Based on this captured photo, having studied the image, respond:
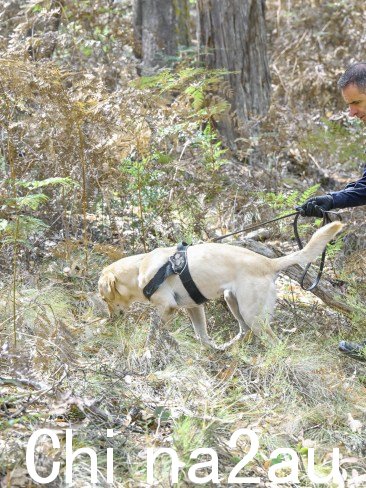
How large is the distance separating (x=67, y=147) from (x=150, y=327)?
2.13 m

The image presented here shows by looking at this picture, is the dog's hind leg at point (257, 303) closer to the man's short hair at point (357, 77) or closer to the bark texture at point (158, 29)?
the man's short hair at point (357, 77)

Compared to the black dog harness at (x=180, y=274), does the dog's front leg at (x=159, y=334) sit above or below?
below

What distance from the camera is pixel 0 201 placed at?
6465 millimetres

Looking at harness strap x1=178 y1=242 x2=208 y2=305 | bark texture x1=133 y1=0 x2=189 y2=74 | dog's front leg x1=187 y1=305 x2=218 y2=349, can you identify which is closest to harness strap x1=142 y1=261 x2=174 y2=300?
harness strap x1=178 y1=242 x2=208 y2=305

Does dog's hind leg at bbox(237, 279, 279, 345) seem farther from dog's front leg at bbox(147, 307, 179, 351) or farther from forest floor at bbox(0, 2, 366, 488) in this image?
dog's front leg at bbox(147, 307, 179, 351)

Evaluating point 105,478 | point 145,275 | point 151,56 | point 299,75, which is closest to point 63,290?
point 145,275

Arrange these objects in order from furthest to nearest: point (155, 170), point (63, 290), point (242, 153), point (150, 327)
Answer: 1. point (242, 153)
2. point (155, 170)
3. point (63, 290)
4. point (150, 327)

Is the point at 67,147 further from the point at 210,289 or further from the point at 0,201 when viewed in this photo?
the point at 210,289

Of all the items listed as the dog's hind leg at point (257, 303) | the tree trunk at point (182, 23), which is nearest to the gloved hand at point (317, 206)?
the dog's hind leg at point (257, 303)

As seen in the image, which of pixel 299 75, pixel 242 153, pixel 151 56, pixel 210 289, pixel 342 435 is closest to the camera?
pixel 342 435

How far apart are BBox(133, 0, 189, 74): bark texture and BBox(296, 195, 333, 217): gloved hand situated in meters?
5.49

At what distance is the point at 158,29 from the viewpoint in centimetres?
1138

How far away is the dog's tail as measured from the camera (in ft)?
19.1

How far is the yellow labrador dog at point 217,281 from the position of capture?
5.98 metres
